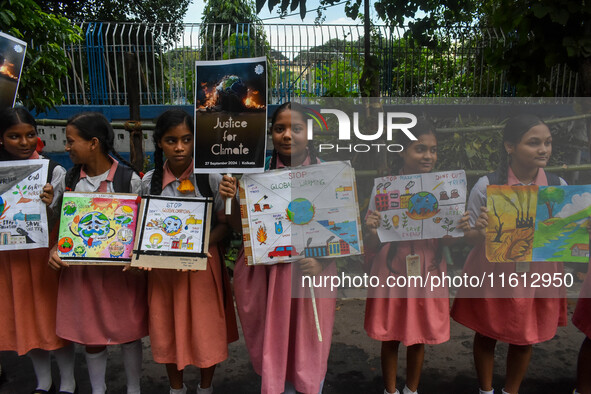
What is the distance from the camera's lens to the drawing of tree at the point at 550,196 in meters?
2.36

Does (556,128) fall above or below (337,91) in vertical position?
below

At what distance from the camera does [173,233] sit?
7.78 ft

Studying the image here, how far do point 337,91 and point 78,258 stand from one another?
3775 mm

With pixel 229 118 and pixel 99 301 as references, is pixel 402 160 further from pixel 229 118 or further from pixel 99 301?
pixel 99 301

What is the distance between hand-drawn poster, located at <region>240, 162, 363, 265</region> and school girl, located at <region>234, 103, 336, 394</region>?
0.32ft

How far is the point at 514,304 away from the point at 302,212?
1173mm

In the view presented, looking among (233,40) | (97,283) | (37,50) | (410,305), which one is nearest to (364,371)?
(410,305)

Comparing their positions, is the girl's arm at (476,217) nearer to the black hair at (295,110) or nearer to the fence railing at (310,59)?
the black hair at (295,110)

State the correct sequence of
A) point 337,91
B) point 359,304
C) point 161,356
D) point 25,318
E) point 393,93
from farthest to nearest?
point 393,93 < point 337,91 < point 359,304 < point 25,318 < point 161,356

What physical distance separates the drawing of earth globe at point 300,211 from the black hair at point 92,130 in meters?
0.97

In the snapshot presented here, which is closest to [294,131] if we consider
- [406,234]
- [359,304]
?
[406,234]

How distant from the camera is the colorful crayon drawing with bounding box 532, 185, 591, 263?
7.77ft

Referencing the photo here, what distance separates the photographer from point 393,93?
23.8 feet

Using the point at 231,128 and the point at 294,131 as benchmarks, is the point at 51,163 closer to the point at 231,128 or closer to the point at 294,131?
the point at 231,128
